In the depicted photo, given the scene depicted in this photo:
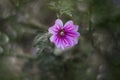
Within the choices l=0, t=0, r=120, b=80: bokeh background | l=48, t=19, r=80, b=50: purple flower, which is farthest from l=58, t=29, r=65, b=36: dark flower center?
l=0, t=0, r=120, b=80: bokeh background

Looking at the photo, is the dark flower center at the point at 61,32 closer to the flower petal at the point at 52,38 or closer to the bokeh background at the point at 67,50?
the flower petal at the point at 52,38

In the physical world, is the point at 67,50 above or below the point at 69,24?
above

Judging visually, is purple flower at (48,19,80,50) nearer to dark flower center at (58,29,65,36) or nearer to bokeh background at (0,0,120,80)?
dark flower center at (58,29,65,36)

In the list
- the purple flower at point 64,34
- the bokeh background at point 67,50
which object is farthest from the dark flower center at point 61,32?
the bokeh background at point 67,50

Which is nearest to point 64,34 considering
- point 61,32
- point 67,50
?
point 61,32

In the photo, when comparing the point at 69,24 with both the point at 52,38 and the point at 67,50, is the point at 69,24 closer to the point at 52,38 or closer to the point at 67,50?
the point at 52,38

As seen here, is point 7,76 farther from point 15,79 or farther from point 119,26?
point 119,26
